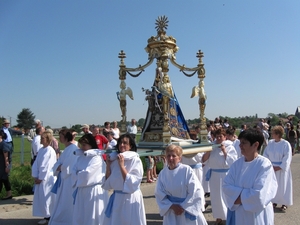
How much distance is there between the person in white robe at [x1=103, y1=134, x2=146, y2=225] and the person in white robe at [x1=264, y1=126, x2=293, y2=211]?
364 cm

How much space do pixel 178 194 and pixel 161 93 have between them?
2.69 m

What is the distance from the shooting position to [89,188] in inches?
199

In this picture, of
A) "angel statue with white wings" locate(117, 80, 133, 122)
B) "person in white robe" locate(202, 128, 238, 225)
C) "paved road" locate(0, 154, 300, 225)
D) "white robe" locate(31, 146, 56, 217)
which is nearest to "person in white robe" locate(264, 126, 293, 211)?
"paved road" locate(0, 154, 300, 225)

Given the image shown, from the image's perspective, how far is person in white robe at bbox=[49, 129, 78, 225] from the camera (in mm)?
5730

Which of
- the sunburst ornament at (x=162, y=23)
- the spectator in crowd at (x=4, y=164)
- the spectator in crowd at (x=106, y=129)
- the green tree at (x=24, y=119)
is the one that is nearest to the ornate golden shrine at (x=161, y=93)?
the sunburst ornament at (x=162, y=23)

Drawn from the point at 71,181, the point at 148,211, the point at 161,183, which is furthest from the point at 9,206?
the point at 161,183

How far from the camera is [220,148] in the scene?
20.0 ft

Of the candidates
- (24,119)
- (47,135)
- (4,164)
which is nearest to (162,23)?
(47,135)

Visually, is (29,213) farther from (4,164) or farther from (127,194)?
(127,194)

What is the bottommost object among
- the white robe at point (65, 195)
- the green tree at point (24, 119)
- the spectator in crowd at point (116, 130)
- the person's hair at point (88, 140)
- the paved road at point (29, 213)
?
the paved road at point (29, 213)

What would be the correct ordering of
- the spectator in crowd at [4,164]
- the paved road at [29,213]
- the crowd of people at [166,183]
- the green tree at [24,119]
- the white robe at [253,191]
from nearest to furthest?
the white robe at [253,191] < the crowd of people at [166,183] < the paved road at [29,213] < the spectator in crowd at [4,164] < the green tree at [24,119]

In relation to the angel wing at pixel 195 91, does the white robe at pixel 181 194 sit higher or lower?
lower

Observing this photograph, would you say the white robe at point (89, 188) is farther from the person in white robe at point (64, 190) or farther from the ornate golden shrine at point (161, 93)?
the ornate golden shrine at point (161, 93)

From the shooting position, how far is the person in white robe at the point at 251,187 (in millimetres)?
3568
